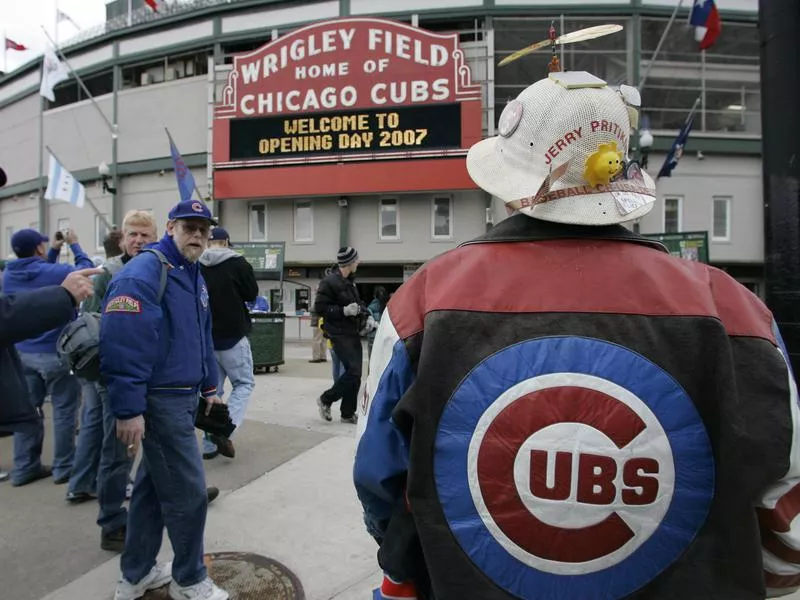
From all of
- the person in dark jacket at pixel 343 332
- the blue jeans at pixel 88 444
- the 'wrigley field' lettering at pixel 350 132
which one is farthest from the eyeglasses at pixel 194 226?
the 'wrigley field' lettering at pixel 350 132

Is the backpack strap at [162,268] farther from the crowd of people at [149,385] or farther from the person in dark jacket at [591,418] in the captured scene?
the person in dark jacket at [591,418]

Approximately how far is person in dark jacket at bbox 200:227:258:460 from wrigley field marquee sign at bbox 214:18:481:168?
13430 millimetres

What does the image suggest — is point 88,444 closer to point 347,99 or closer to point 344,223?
point 344,223

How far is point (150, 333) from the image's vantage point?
7.81 ft

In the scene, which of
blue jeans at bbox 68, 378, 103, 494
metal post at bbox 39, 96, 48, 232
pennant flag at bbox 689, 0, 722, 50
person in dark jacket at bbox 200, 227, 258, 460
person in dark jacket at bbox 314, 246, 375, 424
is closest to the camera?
blue jeans at bbox 68, 378, 103, 494

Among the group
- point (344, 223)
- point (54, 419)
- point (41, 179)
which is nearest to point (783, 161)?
point (54, 419)

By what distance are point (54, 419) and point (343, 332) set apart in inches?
108

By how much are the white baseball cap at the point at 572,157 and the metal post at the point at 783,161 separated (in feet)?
6.46

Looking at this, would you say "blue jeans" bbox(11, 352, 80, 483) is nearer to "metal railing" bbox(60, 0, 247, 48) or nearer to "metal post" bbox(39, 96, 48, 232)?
"metal railing" bbox(60, 0, 247, 48)

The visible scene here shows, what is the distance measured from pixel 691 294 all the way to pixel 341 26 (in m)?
19.2

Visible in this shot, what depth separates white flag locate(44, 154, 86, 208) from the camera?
1358 cm

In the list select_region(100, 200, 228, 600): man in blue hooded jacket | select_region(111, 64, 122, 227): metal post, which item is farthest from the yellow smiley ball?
select_region(111, 64, 122, 227): metal post

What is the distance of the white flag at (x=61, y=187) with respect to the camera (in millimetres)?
13578

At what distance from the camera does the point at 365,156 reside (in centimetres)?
1762
